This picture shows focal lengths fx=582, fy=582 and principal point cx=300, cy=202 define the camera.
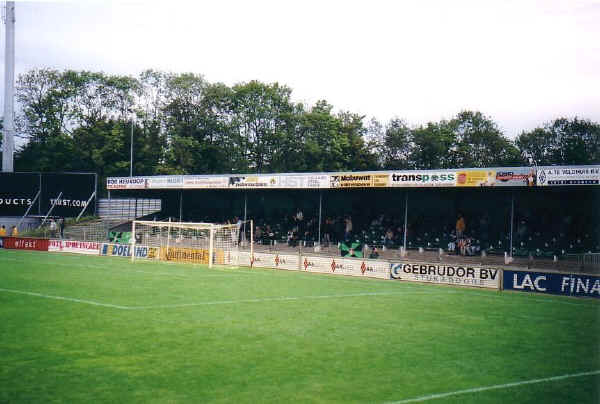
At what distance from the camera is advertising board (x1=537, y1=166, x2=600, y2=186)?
27.0 m

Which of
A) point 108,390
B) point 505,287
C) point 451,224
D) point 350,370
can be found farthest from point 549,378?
point 451,224

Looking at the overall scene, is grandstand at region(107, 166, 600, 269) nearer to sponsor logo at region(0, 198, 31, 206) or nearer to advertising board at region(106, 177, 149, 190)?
advertising board at region(106, 177, 149, 190)

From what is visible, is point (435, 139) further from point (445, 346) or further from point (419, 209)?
point (445, 346)

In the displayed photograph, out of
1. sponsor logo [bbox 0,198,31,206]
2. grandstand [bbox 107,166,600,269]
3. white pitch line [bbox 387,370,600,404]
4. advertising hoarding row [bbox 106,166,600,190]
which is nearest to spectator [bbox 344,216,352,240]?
grandstand [bbox 107,166,600,269]

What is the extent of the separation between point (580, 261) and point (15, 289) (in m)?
21.5

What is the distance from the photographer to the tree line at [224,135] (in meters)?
65.1

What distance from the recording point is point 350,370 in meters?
10.2

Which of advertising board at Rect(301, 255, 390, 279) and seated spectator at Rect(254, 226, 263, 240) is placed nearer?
advertising board at Rect(301, 255, 390, 279)

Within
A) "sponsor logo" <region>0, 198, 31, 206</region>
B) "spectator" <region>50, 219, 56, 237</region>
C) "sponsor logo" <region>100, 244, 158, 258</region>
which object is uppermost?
"sponsor logo" <region>0, 198, 31, 206</region>

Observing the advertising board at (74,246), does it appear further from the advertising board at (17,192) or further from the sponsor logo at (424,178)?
the sponsor logo at (424,178)

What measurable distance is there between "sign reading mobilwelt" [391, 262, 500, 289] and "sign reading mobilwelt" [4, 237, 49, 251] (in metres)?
25.9

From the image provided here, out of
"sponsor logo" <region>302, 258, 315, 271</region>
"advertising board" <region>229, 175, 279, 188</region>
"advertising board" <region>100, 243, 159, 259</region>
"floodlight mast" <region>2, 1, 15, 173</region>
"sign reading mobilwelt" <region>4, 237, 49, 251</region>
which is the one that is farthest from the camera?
"floodlight mast" <region>2, 1, 15, 173</region>

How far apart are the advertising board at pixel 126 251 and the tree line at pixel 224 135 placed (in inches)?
1108

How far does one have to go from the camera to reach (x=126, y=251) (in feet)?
120
